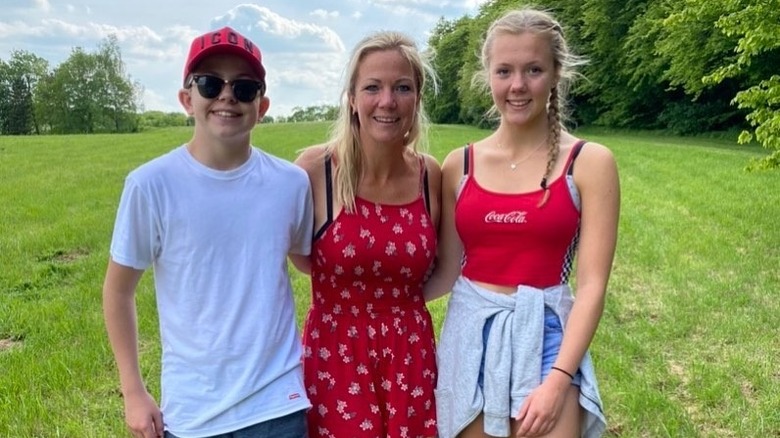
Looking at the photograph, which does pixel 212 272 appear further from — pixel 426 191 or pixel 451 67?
pixel 451 67

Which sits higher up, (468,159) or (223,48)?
(223,48)

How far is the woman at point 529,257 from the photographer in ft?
7.53

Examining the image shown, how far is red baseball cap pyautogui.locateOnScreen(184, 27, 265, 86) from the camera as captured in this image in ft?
7.34

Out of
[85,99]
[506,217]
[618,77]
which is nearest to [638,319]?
[506,217]

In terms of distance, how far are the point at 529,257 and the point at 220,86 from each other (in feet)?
3.62

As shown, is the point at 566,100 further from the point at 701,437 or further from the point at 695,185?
the point at 695,185

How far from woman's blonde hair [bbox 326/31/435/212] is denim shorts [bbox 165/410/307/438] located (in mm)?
778

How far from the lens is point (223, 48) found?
2240mm

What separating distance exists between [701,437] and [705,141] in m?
26.2

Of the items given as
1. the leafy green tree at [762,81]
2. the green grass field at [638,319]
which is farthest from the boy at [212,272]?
the leafy green tree at [762,81]

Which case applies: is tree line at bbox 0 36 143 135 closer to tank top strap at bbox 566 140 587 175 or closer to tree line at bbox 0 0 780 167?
tree line at bbox 0 0 780 167

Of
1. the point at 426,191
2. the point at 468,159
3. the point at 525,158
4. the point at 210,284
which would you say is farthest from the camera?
the point at 426,191

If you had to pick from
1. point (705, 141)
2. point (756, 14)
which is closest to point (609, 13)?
point (705, 141)

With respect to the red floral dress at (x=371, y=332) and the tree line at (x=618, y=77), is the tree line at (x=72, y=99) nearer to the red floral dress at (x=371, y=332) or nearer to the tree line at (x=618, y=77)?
the tree line at (x=618, y=77)
